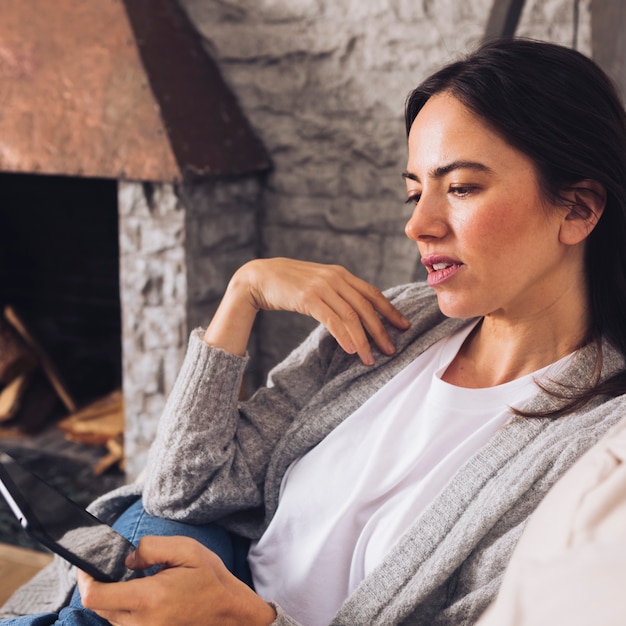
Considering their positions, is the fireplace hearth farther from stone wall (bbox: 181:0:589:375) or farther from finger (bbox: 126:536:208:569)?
finger (bbox: 126:536:208:569)

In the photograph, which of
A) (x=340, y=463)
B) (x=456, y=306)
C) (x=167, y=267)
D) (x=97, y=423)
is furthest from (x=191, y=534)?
(x=97, y=423)

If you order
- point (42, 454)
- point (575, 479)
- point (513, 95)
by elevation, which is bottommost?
point (42, 454)

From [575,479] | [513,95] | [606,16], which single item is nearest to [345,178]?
[606,16]

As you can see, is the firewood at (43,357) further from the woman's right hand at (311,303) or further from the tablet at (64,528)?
the tablet at (64,528)

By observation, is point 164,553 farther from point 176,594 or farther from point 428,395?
point 428,395

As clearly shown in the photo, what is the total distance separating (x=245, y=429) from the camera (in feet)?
4.02

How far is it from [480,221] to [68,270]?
2.17m

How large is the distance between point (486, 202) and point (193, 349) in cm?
50

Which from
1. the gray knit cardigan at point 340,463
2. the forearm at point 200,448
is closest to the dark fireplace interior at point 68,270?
the gray knit cardigan at point 340,463

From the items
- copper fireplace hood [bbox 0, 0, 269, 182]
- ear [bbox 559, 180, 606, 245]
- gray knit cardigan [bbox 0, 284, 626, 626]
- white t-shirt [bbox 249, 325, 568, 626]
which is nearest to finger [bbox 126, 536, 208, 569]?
gray knit cardigan [bbox 0, 284, 626, 626]

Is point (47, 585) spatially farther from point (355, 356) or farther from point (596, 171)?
point (596, 171)

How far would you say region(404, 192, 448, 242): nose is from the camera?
3.28 ft

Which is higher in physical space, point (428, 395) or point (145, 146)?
point (145, 146)

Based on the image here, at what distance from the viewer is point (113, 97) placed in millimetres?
2080
